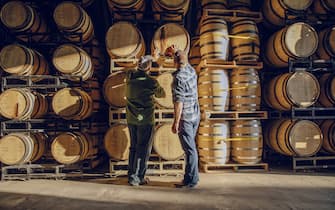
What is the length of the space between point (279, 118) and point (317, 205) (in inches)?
102

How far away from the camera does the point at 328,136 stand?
201 inches

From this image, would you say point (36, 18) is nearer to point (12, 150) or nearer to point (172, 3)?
point (12, 150)

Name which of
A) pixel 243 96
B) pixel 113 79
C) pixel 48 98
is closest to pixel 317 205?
pixel 243 96

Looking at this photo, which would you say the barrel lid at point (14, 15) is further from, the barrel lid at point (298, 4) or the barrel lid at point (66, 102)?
the barrel lid at point (298, 4)

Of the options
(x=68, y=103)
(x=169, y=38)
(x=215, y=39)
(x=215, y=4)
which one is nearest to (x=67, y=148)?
(x=68, y=103)

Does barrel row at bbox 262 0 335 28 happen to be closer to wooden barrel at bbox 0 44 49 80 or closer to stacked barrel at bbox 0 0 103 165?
stacked barrel at bbox 0 0 103 165

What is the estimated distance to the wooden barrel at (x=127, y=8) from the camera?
16.2 feet

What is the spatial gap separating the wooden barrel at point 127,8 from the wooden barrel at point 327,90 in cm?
409

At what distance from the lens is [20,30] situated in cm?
495

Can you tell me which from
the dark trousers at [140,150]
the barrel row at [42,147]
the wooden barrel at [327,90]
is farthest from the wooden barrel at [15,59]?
the wooden barrel at [327,90]

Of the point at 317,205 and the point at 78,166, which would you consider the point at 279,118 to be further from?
the point at 78,166

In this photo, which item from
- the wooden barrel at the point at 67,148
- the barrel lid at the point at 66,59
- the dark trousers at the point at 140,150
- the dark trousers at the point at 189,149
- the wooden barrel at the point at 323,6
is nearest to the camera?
the dark trousers at the point at 189,149

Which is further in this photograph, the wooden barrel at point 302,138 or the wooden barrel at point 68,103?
the wooden barrel at point 302,138

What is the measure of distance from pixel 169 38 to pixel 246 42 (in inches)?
63.2
